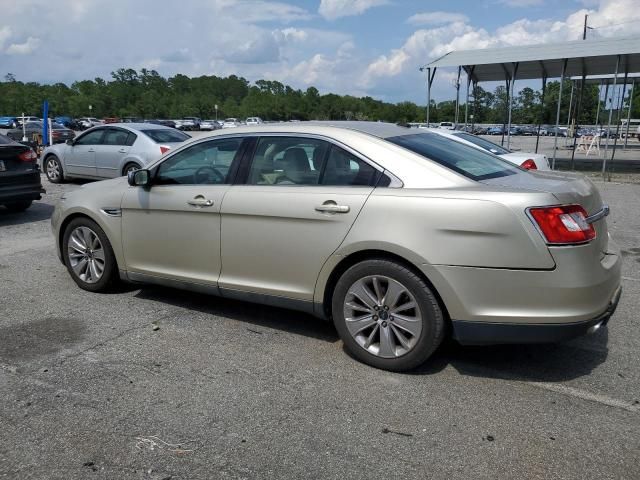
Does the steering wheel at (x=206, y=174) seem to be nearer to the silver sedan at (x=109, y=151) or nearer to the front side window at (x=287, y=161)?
the front side window at (x=287, y=161)

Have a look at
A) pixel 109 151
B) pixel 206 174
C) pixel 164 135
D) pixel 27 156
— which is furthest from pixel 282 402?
pixel 109 151

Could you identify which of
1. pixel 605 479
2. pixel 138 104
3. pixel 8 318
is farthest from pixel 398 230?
pixel 138 104

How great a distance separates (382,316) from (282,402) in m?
0.87

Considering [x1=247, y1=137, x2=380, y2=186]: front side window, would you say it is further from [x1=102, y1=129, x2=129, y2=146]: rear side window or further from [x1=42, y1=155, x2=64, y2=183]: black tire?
[x1=42, y1=155, x2=64, y2=183]: black tire

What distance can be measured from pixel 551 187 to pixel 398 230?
3.32 feet

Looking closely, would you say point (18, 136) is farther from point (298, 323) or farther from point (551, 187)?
point (551, 187)

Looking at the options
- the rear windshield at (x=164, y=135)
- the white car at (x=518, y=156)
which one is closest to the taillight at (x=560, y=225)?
the white car at (x=518, y=156)

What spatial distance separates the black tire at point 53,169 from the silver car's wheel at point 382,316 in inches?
489

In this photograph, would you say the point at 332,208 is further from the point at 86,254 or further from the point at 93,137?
the point at 93,137

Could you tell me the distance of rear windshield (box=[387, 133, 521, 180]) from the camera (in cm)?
398

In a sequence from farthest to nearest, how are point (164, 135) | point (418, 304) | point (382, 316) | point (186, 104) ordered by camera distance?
point (186, 104) < point (164, 135) < point (382, 316) < point (418, 304)

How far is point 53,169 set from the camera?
47.6ft

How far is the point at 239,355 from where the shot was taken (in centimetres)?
420

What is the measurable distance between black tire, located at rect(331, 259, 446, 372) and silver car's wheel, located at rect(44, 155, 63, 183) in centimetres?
1240
